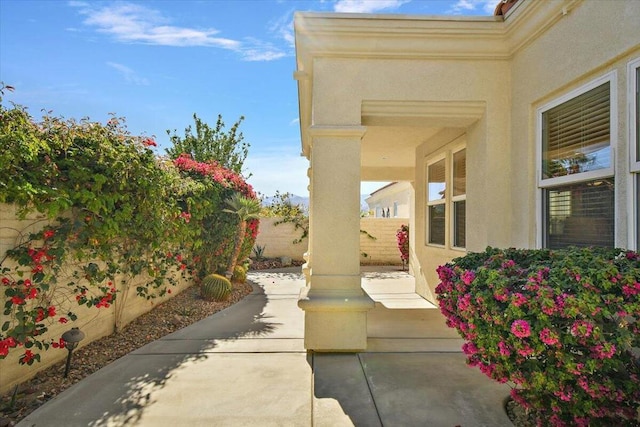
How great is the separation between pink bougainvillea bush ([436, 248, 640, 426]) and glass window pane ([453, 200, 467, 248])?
11.2ft

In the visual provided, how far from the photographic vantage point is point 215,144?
1753 cm

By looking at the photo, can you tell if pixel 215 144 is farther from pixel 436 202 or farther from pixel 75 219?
pixel 75 219

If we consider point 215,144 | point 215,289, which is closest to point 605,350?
point 215,289

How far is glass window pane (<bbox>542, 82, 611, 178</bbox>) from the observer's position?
→ 3.03 metres

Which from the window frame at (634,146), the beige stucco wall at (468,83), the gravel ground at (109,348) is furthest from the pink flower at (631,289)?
the gravel ground at (109,348)

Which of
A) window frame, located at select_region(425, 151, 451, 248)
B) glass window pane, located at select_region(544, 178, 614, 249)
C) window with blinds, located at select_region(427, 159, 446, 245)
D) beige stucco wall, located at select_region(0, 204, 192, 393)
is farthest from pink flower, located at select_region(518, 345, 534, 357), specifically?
window with blinds, located at select_region(427, 159, 446, 245)

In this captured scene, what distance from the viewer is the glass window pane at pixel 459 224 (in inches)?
231

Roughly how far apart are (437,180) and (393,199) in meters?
14.8

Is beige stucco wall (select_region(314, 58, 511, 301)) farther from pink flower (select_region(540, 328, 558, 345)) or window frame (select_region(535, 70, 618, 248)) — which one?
pink flower (select_region(540, 328, 558, 345))

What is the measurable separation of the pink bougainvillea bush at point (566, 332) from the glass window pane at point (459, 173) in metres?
3.50

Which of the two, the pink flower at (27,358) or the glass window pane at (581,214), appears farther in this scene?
the pink flower at (27,358)

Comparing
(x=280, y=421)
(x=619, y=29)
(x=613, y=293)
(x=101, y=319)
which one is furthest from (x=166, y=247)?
(x=619, y=29)

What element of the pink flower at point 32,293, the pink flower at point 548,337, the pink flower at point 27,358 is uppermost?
the pink flower at point 548,337

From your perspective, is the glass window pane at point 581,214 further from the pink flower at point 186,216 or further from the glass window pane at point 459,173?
the pink flower at point 186,216
